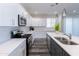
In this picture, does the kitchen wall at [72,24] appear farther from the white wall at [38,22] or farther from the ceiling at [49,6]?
the ceiling at [49,6]

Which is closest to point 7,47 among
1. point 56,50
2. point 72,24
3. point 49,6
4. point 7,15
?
point 7,15

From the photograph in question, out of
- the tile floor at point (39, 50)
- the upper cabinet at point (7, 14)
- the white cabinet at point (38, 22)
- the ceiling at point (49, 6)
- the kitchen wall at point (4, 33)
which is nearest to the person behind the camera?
the upper cabinet at point (7, 14)

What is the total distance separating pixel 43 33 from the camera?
9930mm

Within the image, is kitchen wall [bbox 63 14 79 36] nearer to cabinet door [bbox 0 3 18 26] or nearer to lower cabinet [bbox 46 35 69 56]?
lower cabinet [bbox 46 35 69 56]

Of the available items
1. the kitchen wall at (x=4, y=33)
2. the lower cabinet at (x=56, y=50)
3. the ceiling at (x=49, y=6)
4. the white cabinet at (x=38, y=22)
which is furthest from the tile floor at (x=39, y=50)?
the white cabinet at (x=38, y=22)

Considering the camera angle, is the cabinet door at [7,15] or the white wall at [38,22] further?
the white wall at [38,22]

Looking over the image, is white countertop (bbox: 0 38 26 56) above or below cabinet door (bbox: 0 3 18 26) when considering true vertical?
below

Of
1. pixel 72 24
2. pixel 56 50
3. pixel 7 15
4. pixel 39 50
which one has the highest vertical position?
pixel 7 15

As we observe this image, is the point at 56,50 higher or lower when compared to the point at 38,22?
lower

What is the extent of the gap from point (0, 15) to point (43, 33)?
7.03m

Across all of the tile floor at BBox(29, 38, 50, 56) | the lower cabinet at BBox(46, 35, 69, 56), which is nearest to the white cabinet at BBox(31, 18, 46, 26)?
the tile floor at BBox(29, 38, 50, 56)

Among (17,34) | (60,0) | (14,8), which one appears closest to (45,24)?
(17,34)

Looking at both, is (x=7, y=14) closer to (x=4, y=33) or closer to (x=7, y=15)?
(x=7, y=15)

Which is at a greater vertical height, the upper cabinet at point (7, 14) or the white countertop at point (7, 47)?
the upper cabinet at point (7, 14)
